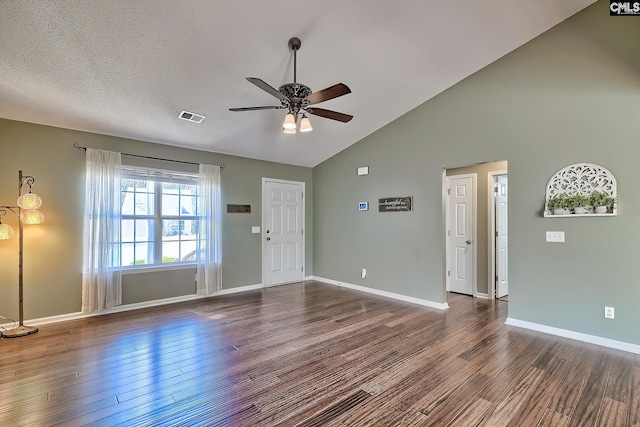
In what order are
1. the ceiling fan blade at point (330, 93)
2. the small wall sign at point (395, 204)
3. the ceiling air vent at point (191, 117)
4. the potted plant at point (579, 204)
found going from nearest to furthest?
the ceiling fan blade at point (330, 93)
the potted plant at point (579, 204)
the ceiling air vent at point (191, 117)
the small wall sign at point (395, 204)

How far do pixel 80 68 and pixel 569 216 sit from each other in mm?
5493

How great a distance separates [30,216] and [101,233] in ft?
2.55

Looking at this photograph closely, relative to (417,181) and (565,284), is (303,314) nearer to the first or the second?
(417,181)

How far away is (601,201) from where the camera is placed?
318cm

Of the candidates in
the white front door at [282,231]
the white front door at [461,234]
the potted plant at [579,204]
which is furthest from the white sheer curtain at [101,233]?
the potted plant at [579,204]

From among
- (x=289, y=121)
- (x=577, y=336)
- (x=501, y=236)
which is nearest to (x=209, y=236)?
(x=289, y=121)

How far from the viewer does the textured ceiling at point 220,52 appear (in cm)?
267

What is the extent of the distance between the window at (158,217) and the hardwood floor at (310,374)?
3.48 ft

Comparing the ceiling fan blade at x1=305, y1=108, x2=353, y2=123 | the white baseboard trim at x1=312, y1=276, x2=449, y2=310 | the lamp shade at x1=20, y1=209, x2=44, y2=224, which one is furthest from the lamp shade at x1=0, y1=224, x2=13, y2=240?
the white baseboard trim at x1=312, y1=276, x2=449, y2=310

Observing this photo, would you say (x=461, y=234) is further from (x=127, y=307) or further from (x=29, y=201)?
(x=29, y=201)

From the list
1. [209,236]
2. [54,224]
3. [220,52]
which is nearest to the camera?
[220,52]

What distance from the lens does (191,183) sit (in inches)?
203

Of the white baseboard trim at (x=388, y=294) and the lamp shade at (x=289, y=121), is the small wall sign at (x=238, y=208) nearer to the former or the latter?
the white baseboard trim at (x=388, y=294)

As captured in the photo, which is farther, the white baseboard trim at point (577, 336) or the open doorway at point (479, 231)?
the open doorway at point (479, 231)
